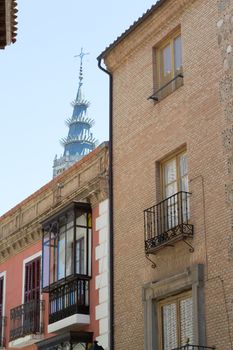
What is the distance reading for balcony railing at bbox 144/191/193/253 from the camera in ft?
52.7

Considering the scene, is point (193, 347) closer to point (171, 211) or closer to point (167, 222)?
point (167, 222)

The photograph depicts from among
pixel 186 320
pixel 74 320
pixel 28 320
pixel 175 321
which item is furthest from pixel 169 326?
pixel 28 320

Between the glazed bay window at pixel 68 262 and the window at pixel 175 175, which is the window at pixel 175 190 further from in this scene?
the glazed bay window at pixel 68 262

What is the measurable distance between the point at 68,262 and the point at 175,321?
436 cm

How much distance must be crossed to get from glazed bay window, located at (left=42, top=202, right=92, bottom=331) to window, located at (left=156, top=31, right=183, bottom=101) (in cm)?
363

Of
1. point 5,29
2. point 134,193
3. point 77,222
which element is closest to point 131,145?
point 134,193

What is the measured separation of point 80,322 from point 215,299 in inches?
180

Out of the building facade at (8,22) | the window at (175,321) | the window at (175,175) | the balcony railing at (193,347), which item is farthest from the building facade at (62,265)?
the building facade at (8,22)

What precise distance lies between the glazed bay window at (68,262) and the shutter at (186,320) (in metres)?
3.47

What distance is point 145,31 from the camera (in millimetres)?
18922

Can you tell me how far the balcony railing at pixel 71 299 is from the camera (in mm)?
19016

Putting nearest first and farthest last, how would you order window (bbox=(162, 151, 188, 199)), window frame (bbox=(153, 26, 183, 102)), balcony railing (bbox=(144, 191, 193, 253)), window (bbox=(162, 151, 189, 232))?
balcony railing (bbox=(144, 191, 193, 253)) → window (bbox=(162, 151, 189, 232)) → window (bbox=(162, 151, 188, 199)) → window frame (bbox=(153, 26, 183, 102))

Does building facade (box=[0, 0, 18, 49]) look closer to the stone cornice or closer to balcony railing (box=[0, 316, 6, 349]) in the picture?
the stone cornice

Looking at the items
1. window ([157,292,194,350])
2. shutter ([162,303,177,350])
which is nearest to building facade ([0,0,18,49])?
window ([157,292,194,350])
